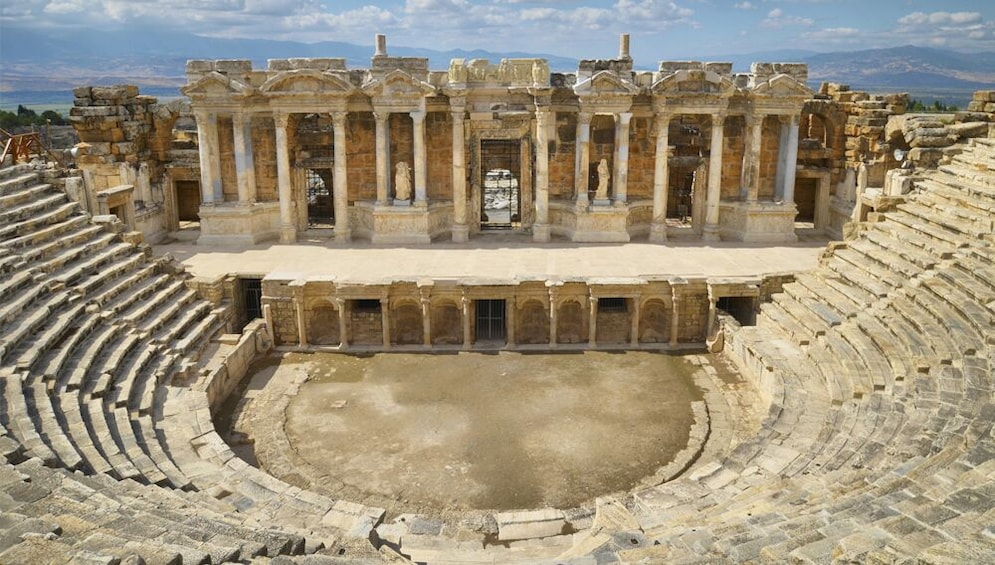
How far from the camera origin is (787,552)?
293 inches

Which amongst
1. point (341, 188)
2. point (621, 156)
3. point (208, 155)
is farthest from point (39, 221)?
point (621, 156)

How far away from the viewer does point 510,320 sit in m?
18.8

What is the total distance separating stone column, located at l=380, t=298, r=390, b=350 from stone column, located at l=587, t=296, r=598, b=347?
4.75 metres

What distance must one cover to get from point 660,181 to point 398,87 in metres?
7.97

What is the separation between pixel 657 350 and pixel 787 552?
1147 cm

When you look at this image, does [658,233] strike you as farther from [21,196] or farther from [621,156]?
[21,196]

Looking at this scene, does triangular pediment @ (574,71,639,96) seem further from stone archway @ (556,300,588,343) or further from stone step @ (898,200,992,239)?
stone step @ (898,200,992,239)

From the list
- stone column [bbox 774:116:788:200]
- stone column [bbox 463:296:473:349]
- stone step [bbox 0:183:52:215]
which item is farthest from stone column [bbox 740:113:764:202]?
stone step [bbox 0:183:52:215]

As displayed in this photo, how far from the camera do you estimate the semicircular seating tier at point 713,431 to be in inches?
308

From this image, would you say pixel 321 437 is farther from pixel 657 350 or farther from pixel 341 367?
pixel 657 350

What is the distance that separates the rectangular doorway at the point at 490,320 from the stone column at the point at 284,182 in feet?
22.3

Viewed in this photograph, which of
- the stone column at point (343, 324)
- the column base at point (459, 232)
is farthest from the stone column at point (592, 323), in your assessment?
the stone column at point (343, 324)

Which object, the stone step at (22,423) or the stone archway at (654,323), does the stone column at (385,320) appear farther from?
the stone step at (22,423)

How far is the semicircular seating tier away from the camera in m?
7.83
